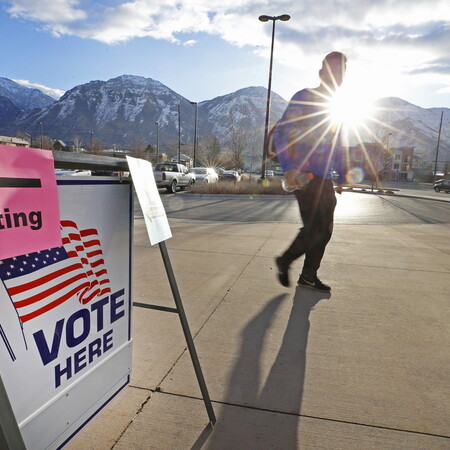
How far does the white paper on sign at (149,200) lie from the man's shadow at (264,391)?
0.97 m

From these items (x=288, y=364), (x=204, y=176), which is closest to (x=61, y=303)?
(x=288, y=364)

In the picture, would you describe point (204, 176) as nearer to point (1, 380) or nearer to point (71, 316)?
point (71, 316)

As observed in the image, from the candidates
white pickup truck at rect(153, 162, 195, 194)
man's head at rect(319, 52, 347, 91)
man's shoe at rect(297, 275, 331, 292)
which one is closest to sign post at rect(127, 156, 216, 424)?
man's shoe at rect(297, 275, 331, 292)

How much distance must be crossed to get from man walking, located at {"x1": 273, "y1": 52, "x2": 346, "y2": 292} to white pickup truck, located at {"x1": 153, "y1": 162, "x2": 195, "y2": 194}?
15551mm

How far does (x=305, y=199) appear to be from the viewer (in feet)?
10.5

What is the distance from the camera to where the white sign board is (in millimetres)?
1012

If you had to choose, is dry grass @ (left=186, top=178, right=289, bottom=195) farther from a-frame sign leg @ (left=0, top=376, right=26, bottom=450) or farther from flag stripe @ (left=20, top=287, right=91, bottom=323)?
a-frame sign leg @ (left=0, top=376, right=26, bottom=450)

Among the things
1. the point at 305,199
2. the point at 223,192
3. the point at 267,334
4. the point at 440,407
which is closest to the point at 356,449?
the point at 440,407

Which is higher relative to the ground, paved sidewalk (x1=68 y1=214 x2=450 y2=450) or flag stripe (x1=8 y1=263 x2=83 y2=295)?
flag stripe (x1=8 y1=263 x2=83 y2=295)

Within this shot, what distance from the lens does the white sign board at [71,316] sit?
3.32 ft

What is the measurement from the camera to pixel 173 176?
19469 millimetres

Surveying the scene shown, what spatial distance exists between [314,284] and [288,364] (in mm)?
1445

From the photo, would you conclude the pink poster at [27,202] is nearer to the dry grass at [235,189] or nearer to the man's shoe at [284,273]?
the man's shoe at [284,273]

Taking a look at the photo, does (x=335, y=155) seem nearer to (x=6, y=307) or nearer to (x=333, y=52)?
(x=333, y=52)
